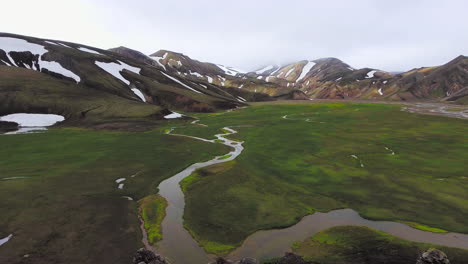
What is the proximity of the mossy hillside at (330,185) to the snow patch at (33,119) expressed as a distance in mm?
67829

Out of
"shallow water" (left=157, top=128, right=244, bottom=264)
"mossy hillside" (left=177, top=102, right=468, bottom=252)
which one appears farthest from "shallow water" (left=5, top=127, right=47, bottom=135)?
"shallow water" (left=157, top=128, right=244, bottom=264)

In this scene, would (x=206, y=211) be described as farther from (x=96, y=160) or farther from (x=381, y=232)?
(x=96, y=160)

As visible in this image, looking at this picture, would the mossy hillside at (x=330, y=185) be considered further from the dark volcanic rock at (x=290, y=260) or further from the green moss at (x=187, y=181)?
the dark volcanic rock at (x=290, y=260)

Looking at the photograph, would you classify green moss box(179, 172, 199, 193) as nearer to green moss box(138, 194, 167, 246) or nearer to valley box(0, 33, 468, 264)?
valley box(0, 33, 468, 264)

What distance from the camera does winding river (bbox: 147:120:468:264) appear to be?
76.1ft

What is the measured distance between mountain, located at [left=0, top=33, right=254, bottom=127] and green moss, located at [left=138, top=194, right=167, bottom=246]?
74.9 m

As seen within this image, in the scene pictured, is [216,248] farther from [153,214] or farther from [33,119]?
[33,119]

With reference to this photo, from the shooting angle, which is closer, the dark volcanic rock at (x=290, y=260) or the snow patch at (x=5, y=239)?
the dark volcanic rock at (x=290, y=260)

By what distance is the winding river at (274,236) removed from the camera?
2319 centimetres

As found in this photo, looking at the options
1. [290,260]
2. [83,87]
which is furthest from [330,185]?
[83,87]

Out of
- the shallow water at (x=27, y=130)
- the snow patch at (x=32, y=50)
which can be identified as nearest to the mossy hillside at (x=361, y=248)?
the shallow water at (x=27, y=130)

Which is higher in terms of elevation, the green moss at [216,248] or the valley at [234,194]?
the valley at [234,194]

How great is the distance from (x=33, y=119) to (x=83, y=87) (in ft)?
129

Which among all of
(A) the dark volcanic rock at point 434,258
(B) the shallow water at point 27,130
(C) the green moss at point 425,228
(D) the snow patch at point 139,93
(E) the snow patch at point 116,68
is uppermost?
(E) the snow patch at point 116,68
